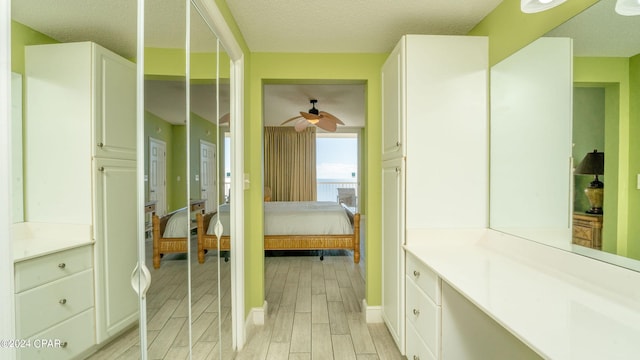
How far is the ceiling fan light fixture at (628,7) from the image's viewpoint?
1.08 metres

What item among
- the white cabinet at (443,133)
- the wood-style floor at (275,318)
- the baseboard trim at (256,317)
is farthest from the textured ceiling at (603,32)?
the baseboard trim at (256,317)

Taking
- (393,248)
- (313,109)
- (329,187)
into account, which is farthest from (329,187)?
(393,248)

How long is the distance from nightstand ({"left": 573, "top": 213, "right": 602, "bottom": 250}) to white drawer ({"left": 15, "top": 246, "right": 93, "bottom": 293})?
1.84m

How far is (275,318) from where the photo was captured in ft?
8.53

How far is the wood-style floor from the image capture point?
1.15 metres

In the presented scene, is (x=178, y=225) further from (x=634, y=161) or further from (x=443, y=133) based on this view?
(x=634, y=161)

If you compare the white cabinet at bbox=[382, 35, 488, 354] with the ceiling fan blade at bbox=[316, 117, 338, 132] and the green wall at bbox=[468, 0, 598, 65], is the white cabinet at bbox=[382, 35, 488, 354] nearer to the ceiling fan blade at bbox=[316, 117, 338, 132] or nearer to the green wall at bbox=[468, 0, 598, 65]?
the green wall at bbox=[468, 0, 598, 65]

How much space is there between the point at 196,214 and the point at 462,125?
5.65 feet

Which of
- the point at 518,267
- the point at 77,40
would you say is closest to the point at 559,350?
the point at 518,267

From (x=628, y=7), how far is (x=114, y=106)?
184 cm

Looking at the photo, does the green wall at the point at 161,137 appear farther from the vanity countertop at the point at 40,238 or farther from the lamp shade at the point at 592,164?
the lamp shade at the point at 592,164

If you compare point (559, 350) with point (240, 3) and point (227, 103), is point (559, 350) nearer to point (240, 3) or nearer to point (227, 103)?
point (227, 103)

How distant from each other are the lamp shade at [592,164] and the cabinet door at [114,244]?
5.92ft

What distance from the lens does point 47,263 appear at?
2.07 feet
